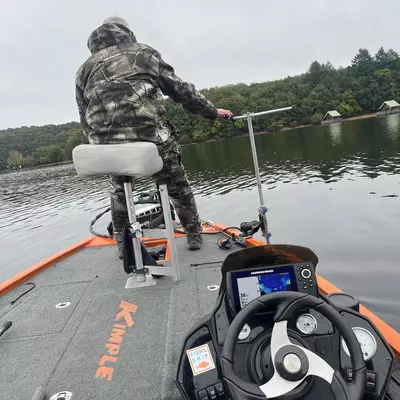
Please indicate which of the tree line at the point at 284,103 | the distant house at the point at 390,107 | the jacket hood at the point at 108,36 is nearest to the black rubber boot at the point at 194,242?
the jacket hood at the point at 108,36

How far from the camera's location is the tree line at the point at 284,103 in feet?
247

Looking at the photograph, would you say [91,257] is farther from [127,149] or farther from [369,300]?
[369,300]

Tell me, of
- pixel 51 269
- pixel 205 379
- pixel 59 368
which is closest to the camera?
pixel 205 379

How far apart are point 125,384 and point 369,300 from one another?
14.6 feet

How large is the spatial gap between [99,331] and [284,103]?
84.5 m

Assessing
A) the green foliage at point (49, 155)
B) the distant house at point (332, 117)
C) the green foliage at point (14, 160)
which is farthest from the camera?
the green foliage at point (14, 160)

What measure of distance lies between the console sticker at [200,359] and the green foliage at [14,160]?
93.3 metres

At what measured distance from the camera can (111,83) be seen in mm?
3150

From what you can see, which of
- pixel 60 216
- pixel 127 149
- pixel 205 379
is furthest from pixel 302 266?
pixel 60 216

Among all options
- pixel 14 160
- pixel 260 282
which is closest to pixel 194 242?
pixel 260 282

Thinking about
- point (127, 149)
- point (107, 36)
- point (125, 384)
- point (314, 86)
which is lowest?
point (125, 384)

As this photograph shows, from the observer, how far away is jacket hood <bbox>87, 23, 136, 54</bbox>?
3.23 m

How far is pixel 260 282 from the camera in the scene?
172cm

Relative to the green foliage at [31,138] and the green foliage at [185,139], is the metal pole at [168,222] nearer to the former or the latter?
A: the green foliage at [185,139]
